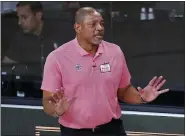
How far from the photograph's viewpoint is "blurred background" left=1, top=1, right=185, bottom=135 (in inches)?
161

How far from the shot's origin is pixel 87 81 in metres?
3.18

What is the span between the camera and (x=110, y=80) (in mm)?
3234

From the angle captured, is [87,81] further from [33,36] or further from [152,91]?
[33,36]

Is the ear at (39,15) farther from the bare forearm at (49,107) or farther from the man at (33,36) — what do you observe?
the bare forearm at (49,107)

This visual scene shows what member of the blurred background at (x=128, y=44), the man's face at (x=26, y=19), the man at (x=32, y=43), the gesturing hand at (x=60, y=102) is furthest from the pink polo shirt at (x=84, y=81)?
the man's face at (x=26, y=19)

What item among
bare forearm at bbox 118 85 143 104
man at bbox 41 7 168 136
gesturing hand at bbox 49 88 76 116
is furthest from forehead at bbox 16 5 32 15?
gesturing hand at bbox 49 88 76 116

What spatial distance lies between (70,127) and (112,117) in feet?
0.90

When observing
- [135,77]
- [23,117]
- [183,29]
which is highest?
[183,29]

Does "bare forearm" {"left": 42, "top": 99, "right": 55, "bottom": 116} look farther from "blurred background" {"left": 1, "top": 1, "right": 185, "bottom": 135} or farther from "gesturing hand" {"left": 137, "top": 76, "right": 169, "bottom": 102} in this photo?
"blurred background" {"left": 1, "top": 1, "right": 185, "bottom": 135}

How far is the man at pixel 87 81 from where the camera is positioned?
319 cm

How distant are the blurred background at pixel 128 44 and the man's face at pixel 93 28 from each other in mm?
907

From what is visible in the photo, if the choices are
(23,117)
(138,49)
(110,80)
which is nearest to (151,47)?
(138,49)

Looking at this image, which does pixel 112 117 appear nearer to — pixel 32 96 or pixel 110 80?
pixel 110 80

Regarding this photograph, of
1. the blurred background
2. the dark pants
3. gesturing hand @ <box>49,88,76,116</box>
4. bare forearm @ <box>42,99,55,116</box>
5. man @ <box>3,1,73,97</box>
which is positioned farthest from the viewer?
man @ <box>3,1,73,97</box>
